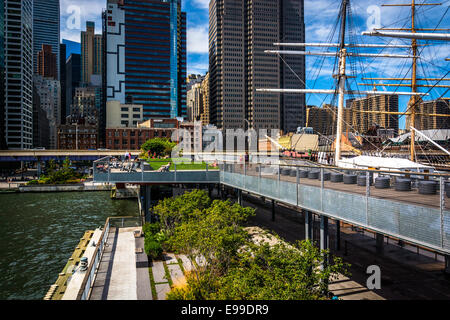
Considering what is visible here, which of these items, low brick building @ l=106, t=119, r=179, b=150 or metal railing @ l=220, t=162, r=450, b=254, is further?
low brick building @ l=106, t=119, r=179, b=150

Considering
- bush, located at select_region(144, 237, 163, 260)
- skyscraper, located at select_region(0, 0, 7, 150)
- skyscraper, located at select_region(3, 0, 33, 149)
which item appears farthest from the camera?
skyscraper, located at select_region(3, 0, 33, 149)

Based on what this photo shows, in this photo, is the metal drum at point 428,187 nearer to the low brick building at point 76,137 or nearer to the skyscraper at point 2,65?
the low brick building at point 76,137

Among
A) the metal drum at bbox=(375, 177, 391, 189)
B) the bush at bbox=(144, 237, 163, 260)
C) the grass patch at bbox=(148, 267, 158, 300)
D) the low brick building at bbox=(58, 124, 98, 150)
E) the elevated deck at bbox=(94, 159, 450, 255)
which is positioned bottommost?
the grass patch at bbox=(148, 267, 158, 300)

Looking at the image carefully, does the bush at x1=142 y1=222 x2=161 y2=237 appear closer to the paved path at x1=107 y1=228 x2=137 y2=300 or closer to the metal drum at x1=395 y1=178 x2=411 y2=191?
the paved path at x1=107 y1=228 x2=137 y2=300

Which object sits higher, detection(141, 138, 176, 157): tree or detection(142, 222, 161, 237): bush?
detection(141, 138, 176, 157): tree

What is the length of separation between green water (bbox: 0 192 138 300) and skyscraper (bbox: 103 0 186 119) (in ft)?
385

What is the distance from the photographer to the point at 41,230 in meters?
43.2

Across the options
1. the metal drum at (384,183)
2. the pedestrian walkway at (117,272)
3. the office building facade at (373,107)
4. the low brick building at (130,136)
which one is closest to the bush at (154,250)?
the pedestrian walkway at (117,272)

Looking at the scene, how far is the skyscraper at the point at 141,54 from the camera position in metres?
187

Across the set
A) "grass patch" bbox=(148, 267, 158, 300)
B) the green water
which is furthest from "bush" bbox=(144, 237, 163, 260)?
the green water

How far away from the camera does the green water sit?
86.7ft

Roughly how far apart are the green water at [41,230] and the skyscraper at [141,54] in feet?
385
